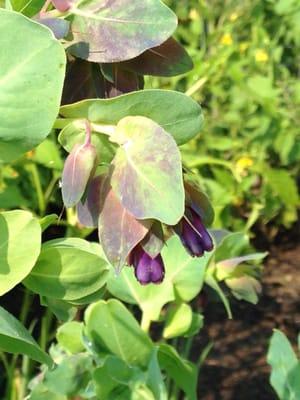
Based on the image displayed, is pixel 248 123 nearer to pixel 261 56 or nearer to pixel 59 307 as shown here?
pixel 261 56

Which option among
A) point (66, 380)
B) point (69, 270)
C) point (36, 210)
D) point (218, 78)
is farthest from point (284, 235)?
point (69, 270)

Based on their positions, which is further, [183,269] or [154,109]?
[183,269]

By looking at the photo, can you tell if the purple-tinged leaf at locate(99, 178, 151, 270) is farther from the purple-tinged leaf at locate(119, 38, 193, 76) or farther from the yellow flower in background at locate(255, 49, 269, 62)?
the yellow flower in background at locate(255, 49, 269, 62)

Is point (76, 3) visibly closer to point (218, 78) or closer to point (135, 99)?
point (135, 99)

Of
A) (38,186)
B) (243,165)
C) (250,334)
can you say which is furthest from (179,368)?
(243,165)

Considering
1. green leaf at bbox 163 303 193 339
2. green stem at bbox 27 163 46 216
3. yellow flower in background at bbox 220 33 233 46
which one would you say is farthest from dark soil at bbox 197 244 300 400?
green leaf at bbox 163 303 193 339

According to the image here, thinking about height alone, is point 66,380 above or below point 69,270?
below
